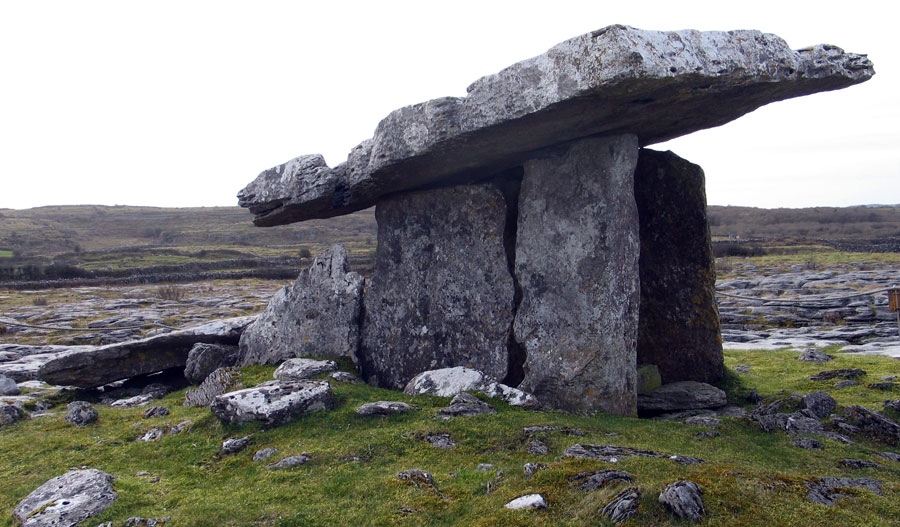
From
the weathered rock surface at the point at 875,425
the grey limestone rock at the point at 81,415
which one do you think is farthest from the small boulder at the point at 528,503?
the grey limestone rock at the point at 81,415

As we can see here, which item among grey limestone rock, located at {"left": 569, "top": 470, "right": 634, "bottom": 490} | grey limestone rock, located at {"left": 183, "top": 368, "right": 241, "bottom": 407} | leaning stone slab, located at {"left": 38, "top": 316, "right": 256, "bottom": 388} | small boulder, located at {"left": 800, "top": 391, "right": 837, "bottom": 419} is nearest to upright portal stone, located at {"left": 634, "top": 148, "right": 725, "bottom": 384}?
small boulder, located at {"left": 800, "top": 391, "right": 837, "bottom": 419}

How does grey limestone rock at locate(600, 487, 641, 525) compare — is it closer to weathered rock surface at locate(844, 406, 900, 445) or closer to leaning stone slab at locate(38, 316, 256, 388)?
weathered rock surface at locate(844, 406, 900, 445)

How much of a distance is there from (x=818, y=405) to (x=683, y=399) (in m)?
1.80

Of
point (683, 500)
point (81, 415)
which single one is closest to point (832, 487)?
point (683, 500)

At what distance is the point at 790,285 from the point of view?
25.6 metres

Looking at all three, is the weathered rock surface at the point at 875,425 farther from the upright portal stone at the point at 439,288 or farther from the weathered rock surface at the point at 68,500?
the weathered rock surface at the point at 68,500

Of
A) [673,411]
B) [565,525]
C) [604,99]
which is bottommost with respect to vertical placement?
[673,411]

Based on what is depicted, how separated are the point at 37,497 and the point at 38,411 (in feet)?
17.8

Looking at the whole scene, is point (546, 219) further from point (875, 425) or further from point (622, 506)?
point (622, 506)

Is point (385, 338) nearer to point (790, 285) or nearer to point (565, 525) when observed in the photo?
point (565, 525)

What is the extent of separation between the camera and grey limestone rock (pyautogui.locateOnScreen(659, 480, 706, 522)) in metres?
4.61

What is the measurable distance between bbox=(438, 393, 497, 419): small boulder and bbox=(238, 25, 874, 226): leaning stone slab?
3.35 metres

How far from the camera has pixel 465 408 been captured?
818 centimetres

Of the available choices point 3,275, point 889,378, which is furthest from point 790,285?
point 3,275
